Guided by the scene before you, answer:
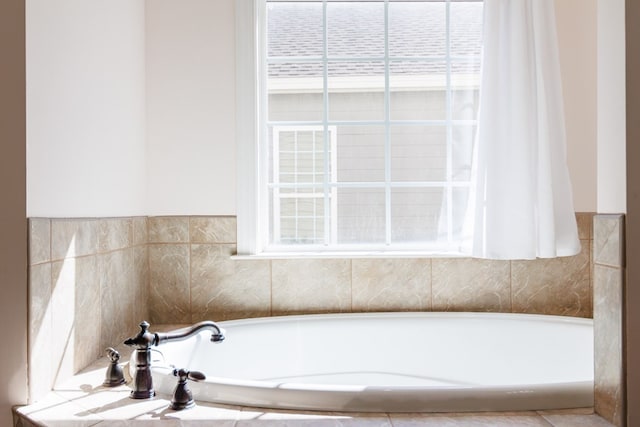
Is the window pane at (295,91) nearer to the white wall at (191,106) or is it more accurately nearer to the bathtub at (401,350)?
the white wall at (191,106)

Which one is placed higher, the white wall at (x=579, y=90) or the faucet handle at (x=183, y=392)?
the white wall at (x=579, y=90)

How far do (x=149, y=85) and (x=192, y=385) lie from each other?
1.67 m

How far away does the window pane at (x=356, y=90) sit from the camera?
3016 millimetres

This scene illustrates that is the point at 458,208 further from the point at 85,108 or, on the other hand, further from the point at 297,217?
the point at 85,108

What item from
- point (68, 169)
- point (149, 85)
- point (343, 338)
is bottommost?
point (343, 338)

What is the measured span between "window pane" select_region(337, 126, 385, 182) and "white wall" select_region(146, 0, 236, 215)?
1.71ft

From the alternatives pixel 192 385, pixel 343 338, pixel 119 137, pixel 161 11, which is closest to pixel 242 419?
pixel 192 385

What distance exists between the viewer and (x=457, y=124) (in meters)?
3.00

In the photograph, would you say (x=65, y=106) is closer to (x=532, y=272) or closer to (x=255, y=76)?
(x=255, y=76)

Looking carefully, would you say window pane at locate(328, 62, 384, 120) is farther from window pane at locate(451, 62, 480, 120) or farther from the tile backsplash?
the tile backsplash

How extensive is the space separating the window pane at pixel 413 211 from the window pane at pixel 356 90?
388 millimetres

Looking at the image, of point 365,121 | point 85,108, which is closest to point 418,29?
point 365,121

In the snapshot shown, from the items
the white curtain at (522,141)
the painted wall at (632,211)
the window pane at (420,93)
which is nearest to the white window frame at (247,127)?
the white curtain at (522,141)

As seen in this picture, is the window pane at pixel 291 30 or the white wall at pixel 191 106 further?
the window pane at pixel 291 30
